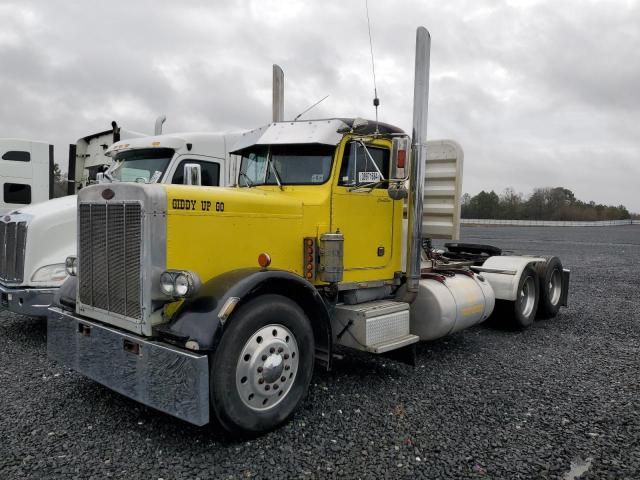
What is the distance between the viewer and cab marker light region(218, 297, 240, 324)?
359 cm

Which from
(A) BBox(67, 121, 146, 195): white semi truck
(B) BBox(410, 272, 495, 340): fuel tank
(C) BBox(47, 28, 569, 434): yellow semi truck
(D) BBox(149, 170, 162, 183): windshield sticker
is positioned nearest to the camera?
(C) BBox(47, 28, 569, 434): yellow semi truck

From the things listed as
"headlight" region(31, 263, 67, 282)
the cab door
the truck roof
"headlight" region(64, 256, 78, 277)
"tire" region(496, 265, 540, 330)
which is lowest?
"tire" region(496, 265, 540, 330)

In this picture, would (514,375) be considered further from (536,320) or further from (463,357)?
(536,320)

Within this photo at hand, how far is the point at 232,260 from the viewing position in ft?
14.0

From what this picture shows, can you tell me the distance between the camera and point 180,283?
3.71 m

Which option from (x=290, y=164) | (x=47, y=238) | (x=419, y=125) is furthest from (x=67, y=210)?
(x=419, y=125)

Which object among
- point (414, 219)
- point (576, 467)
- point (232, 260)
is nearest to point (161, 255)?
point (232, 260)

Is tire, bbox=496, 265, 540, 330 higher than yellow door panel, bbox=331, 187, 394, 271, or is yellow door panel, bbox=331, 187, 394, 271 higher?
yellow door panel, bbox=331, 187, 394, 271

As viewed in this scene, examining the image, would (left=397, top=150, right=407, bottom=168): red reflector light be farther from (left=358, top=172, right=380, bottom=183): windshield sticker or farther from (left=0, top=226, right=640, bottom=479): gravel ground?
(left=0, top=226, right=640, bottom=479): gravel ground

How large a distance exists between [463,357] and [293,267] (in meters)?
2.85

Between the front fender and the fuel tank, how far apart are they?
6.60 feet

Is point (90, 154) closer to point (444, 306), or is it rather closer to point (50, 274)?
point (50, 274)

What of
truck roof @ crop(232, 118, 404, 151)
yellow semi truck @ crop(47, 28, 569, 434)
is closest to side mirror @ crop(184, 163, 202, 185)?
yellow semi truck @ crop(47, 28, 569, 434)

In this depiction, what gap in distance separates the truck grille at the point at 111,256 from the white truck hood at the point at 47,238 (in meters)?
2.43
